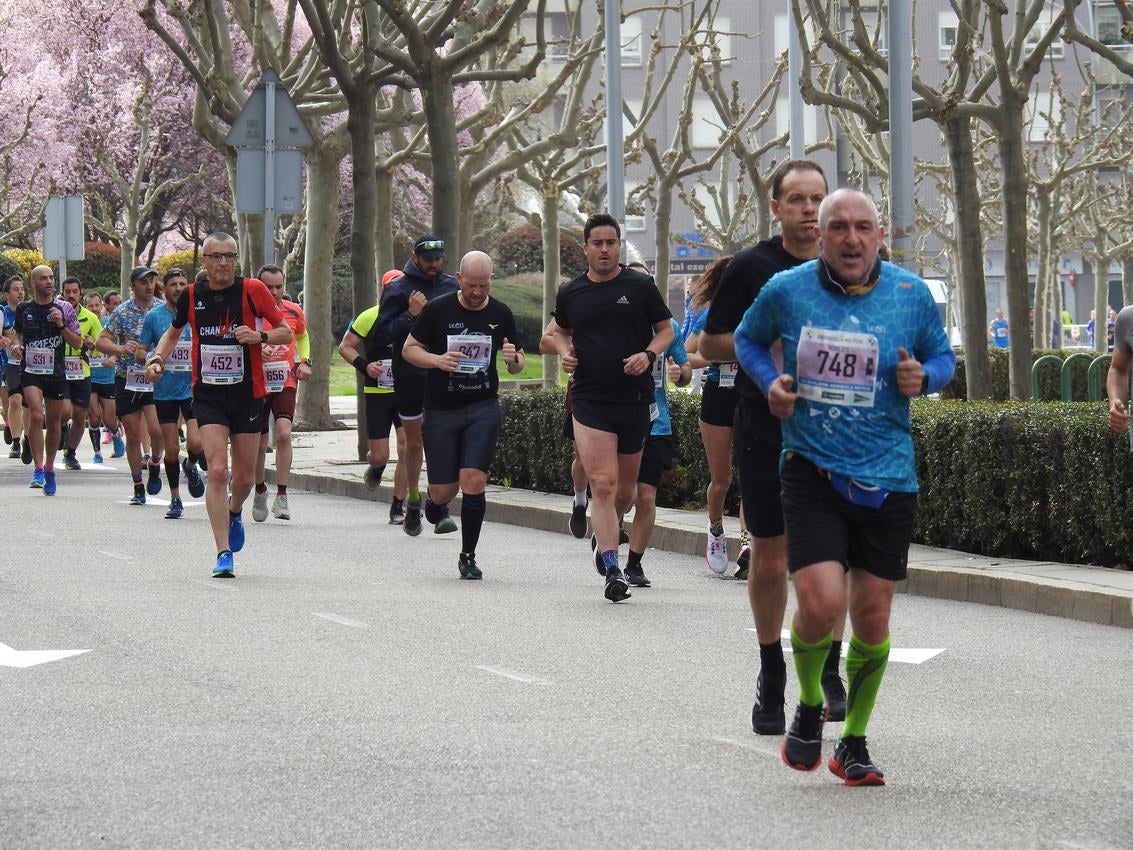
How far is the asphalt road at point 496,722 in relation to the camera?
5.49 metres

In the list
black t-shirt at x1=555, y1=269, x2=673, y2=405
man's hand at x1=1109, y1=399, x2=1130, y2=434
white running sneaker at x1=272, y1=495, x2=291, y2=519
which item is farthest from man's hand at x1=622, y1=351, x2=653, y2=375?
white running sneaker at x1=272, y1=495, x2=291, y2=519

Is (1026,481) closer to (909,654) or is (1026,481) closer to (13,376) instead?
(909,654)

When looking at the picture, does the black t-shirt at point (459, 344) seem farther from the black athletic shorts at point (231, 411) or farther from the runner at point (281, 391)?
the runner at point (281, 391)

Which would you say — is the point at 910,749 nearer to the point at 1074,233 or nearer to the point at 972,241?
the point at 972,241

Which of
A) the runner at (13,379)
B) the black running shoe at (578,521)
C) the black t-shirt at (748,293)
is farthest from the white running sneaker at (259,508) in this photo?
the black t-shirt at (748,293)

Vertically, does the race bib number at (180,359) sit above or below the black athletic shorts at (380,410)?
above

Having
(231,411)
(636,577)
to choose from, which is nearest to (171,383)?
(231,411)

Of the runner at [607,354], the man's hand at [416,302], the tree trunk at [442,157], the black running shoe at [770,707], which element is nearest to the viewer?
the black running shoe at [770,707]

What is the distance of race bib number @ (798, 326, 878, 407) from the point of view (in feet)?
19.4

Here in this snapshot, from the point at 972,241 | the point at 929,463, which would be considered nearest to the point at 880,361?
the point at 929,463

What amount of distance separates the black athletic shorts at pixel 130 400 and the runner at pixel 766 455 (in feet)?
Answer: 35.8

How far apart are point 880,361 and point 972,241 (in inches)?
463

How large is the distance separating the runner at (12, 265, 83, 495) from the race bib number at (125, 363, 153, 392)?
173 cm

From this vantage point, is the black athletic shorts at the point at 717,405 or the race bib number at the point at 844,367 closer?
the race bib number at the point at 844,367
